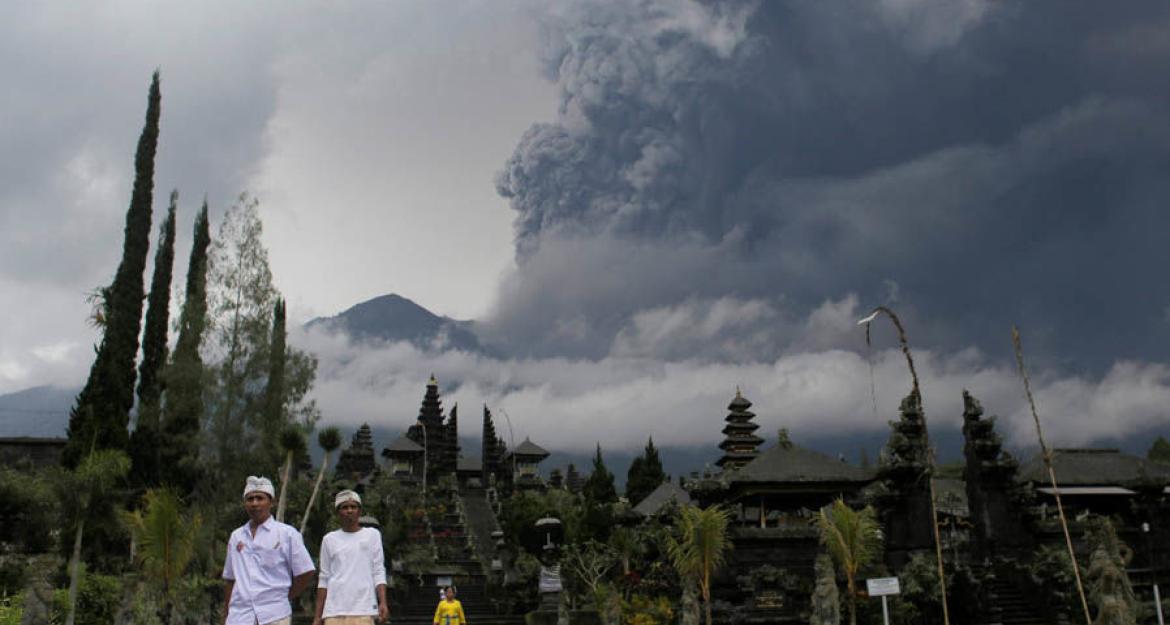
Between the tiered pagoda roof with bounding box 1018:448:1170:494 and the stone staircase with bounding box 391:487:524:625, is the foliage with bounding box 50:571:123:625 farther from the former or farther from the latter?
the tiered pagoda roof with bounding box 1018:448:1170:494

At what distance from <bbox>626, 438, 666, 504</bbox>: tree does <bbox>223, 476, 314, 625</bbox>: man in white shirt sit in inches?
2372

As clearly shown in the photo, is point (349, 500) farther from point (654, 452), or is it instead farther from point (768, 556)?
point (654, 452)

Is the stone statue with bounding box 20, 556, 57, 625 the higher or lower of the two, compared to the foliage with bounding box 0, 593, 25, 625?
higher

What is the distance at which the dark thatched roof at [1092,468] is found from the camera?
1328 inches

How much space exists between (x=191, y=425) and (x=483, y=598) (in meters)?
11.3

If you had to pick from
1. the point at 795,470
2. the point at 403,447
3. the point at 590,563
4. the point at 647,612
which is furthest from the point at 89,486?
the point at 403,447

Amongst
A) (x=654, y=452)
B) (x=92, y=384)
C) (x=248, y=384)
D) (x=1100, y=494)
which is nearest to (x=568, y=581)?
(x=248, y=384)

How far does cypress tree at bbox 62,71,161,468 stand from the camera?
2820 centimetres

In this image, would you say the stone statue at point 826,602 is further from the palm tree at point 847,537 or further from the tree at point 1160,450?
the tree at point 1160,450

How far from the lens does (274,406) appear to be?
3016 centimetres

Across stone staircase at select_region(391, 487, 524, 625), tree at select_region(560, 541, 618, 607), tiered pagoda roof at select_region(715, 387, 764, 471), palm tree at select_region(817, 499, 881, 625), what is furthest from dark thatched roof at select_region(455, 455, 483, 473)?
palm tree at select_region(817, 499, 881, 625)

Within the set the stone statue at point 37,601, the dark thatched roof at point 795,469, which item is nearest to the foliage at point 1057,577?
the dark thatched roof at point 795,469

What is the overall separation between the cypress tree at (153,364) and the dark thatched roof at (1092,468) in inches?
1180

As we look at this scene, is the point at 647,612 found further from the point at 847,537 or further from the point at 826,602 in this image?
the point at 826,602
